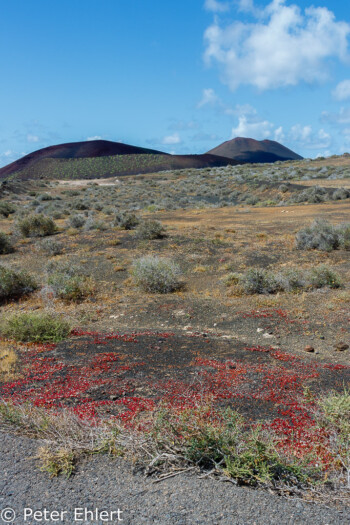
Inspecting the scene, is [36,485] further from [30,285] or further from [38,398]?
[30,285]

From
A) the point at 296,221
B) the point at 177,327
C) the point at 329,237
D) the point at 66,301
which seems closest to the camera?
the point at 177,327

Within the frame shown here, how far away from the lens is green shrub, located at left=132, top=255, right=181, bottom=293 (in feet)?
43.2

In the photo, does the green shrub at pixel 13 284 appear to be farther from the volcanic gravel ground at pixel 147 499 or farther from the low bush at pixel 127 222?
the volcanic gravel ground at pixel 147 499

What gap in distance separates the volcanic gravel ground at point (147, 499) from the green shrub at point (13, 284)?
34.2 feet

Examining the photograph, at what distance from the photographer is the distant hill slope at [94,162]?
7631cm

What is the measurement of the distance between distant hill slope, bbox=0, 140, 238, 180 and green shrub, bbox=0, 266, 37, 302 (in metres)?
64.0

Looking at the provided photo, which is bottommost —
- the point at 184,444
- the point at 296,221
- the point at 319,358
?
the point at 319,358

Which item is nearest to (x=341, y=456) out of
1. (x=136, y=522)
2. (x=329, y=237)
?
(x=136, y=522)

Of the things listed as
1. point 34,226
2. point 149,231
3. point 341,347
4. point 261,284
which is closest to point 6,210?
point 34,226

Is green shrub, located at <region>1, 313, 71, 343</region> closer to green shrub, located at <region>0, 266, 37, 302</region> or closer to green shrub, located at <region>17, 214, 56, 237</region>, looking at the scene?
green shrub, located at <region>0, 266, 37, 302</region>

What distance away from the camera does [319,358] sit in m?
7.49

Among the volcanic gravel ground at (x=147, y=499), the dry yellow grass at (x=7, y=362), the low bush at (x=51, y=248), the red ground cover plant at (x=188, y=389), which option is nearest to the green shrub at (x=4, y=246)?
the low bush at (x=51, y=248)

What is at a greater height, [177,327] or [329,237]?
[329,237]

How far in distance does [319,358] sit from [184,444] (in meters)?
4.57
